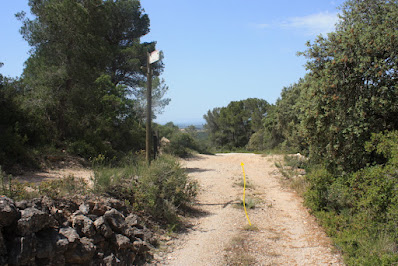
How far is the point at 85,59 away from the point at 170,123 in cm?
1349

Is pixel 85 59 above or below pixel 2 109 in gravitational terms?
above

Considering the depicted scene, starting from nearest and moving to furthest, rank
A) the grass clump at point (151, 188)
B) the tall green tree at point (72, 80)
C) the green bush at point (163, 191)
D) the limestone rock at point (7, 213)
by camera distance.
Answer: the limestone rock at point (7, 213) < the grass clump at point (151, 188) < the green bush at point (163, 191) < the tall green tree at point (72, 80)

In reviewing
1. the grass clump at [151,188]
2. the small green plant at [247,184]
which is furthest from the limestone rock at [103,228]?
the small green plant at [247,184]

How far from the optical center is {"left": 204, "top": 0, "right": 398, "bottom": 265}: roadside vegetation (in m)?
5.83

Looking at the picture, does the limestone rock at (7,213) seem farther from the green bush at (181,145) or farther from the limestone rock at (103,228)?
the green bush at (181,145)

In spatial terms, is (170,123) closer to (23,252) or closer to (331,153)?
(331,153)

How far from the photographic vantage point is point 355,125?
7.00 m

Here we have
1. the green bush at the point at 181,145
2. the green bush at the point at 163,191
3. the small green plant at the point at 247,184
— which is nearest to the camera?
the green bush at the point at 163,191

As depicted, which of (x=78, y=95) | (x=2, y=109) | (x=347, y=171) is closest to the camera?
(x=347, y=171)

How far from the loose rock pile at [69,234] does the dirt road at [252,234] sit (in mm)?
749

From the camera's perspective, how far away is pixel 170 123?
87.9 feet

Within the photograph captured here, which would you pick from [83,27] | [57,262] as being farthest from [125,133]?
[57,262]

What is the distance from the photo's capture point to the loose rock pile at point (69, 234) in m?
3.80

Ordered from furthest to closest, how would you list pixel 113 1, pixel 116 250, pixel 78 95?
pixel 113 1
pixel 78 95
pixel 116 250
